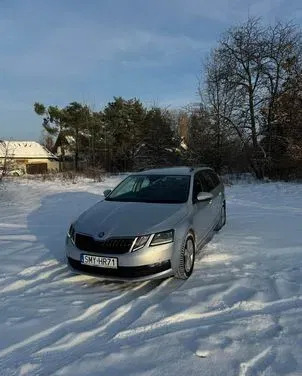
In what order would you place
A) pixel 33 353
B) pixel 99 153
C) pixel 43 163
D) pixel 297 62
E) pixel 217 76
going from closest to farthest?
pixel 33 353
pixel 297 62
pixel 217 76
pixel 99 153
pixel 43 163

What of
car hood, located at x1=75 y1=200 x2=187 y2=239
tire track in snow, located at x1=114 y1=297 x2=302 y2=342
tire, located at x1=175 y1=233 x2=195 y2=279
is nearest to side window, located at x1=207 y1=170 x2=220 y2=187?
car hood, located at x1=75 y1=200 x2=187 y2=239

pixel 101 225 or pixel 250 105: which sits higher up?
pixel 250 105

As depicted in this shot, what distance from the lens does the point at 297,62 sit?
2359 cm

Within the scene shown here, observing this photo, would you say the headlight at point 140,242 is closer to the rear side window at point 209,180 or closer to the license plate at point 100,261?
the license plate at point 100,261

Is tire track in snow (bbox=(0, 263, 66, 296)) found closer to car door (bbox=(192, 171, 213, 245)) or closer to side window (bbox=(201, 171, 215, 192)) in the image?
car door (bbox=(192, 171, 213, 245))

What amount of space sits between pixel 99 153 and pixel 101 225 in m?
40.5

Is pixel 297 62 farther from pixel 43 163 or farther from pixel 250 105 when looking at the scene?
pixel 43 163

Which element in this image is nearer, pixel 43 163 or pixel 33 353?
pixel 33 353

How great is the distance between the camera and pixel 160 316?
15.0 feet

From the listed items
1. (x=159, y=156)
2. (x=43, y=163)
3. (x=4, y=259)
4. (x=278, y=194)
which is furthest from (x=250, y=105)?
(x=43, y=163)

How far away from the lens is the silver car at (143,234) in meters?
5.34

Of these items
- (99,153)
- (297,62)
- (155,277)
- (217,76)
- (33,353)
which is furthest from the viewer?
(99,153)

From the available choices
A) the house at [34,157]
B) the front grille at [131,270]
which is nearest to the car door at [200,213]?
the front grille at [131,270]

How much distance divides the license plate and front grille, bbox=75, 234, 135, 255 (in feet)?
0.27
